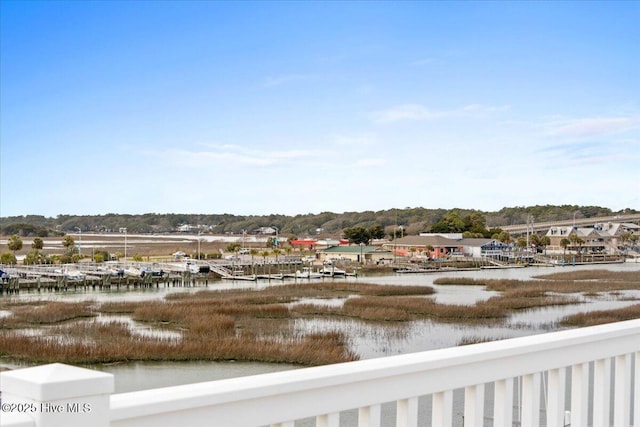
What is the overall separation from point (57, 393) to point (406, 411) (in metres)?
0.82

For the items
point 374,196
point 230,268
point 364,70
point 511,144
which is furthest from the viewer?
point 374,196

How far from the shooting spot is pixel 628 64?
5662 centimetres

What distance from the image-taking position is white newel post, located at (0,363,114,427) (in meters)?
1.00

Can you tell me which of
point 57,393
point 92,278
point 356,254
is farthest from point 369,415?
point 356,254

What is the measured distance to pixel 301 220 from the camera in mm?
87688

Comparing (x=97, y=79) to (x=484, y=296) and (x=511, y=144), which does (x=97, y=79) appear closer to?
(x=511, y=144)

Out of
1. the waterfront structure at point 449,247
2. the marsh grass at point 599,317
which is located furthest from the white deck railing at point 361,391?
the waterfront structure at point 449,247

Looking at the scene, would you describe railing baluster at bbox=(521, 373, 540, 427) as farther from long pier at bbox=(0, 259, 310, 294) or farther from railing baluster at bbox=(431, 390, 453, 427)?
long pier at bbox=(0, 259, 310, 294)

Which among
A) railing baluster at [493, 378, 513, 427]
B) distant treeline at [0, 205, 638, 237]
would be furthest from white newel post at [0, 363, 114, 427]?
distant treeline at [0, 205, 638, 237]

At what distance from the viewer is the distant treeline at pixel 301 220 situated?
82.1 metres

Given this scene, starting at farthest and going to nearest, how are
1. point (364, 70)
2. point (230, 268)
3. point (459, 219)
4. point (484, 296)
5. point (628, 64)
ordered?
point (459, 219), point (364, 70), point (628, 64), point (230, 268), point (484, 296)

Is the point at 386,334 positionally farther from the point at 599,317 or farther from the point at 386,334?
the point at 599,317

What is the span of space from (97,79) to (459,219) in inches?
1575

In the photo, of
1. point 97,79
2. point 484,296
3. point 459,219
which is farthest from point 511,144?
point 484,296
